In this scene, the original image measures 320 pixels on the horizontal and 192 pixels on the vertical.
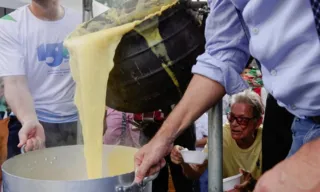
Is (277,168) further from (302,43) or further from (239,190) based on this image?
(239,190)

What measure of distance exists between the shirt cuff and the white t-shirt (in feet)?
3.68

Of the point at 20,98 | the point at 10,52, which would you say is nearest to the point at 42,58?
the point at 10,52

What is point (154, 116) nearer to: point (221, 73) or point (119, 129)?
point (119, 129)

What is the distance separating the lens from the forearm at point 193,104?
3.65ft

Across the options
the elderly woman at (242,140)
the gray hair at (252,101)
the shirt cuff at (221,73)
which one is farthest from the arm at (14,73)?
the gray hair at (252,101)

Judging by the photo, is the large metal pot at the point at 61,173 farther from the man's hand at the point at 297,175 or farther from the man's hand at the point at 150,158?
the man's hand at the point at 297,175

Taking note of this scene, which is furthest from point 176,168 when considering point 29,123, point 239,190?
point 29,123

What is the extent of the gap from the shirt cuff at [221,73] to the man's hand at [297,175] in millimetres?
514

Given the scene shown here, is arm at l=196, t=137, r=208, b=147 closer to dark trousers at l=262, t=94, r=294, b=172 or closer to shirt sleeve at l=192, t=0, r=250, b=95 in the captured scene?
dark trousers at l=262, t=94, r=294, b=172

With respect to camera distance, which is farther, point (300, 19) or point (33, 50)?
point (33, 50)

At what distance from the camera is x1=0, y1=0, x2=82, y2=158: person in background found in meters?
1.99

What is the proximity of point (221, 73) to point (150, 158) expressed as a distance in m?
0.27

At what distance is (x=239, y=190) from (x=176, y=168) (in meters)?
0.56

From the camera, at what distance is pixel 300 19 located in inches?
28.8
